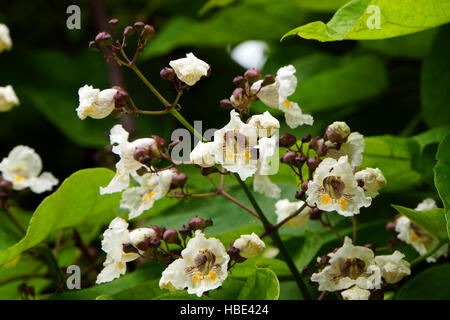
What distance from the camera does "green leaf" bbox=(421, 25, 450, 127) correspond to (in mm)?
1395

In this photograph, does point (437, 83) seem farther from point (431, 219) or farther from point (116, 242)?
point (116, 242)

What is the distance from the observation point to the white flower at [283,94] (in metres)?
1.03

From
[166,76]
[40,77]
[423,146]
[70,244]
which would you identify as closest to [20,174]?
[70,244]

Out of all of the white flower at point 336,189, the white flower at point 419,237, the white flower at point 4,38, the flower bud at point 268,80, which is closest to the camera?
the white flower at point 336,189

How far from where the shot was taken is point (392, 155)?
4.05 ft

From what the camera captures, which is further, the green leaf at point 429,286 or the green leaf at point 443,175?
the green leaf at point 429,286

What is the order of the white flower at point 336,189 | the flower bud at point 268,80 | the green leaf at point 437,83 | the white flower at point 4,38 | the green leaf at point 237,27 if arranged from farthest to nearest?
the green leaf at point 237,27, the white flower at point 4,38, the green leaf at point 437,83, the flower bud at point 268,80, the white flower at point 336,189

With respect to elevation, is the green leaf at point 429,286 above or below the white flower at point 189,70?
below

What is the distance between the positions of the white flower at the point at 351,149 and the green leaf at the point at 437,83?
19.5 inches

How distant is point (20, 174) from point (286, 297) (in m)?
0.67

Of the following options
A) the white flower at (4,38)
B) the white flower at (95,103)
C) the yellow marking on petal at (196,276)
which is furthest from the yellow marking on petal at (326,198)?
the white flower at (4,38)

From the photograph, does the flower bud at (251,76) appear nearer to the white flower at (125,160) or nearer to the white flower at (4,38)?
the white flower at (125,160)

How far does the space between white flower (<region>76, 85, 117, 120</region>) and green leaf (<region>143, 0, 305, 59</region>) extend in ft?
2.94

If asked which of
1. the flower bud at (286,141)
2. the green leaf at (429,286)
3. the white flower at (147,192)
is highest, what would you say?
the flower bud at (286,141)
